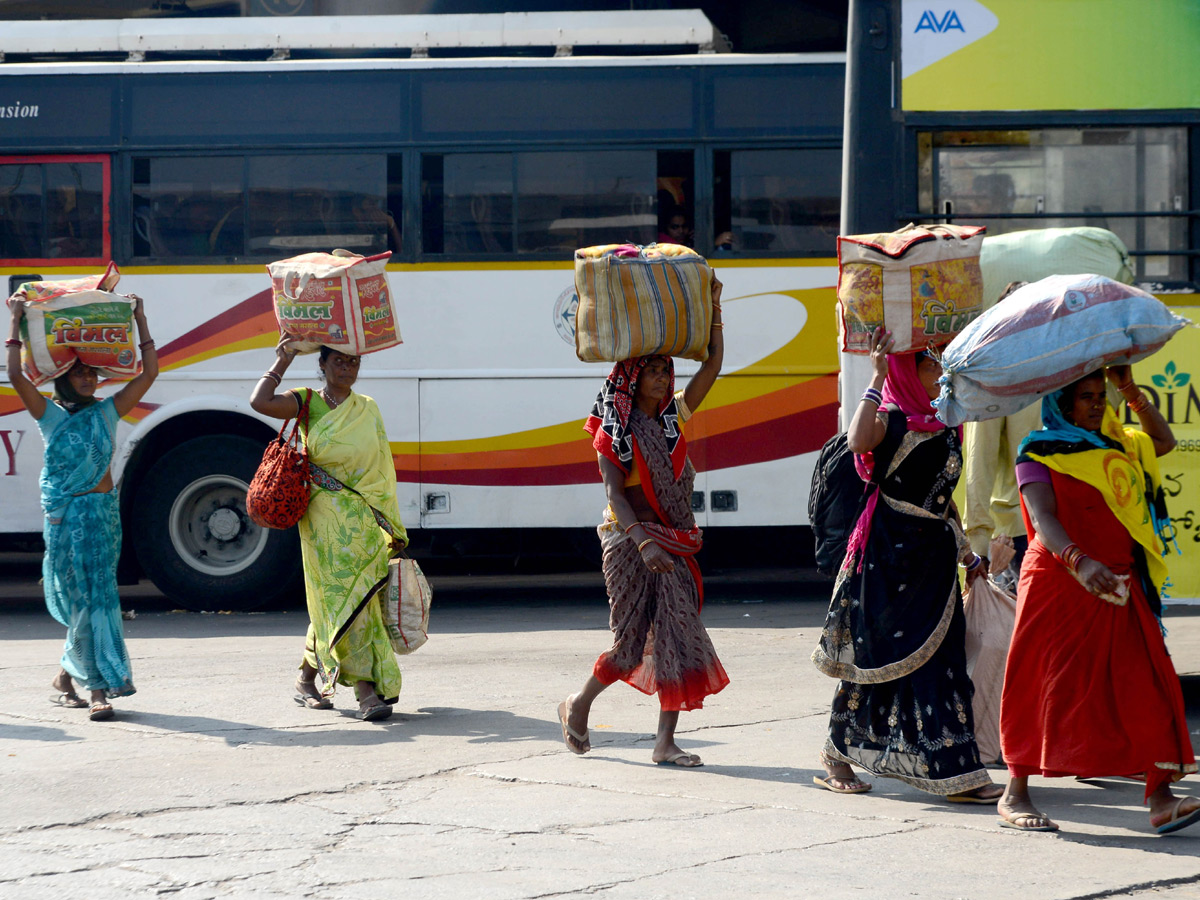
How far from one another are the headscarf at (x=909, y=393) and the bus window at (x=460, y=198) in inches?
200

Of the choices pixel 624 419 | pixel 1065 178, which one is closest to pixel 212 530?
pixel 624 419

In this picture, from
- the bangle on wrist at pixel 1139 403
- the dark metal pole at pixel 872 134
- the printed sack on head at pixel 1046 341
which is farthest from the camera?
the dark metal pole at pixel 872 134

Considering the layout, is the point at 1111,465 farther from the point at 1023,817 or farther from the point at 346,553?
the point at 346,553

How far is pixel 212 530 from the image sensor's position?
386 inches

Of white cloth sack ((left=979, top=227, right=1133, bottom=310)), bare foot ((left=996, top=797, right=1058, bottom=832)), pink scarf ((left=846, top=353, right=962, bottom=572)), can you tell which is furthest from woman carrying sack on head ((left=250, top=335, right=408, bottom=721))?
bare foot ((left=996, top=797, right=1058, bottom=832))

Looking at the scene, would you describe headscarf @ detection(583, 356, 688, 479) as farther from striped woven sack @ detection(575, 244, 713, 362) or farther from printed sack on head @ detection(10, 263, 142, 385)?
printed sack on head @ detection(10, 263, 142, 385)

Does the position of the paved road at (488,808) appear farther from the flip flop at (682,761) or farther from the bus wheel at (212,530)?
the bus wheel at (212,530)

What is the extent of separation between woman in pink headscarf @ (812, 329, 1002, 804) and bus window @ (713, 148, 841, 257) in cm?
460

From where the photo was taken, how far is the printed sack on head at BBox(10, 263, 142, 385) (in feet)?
20.5

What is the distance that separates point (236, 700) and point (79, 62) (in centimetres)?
500

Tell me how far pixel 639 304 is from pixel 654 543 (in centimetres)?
82

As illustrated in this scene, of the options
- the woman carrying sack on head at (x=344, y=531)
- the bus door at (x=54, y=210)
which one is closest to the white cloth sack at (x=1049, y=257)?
the woman carrying sack on head at (x=344, y=531)

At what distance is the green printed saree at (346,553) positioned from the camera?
245 inches

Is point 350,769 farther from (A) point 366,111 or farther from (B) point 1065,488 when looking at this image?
(A) point 366,111
